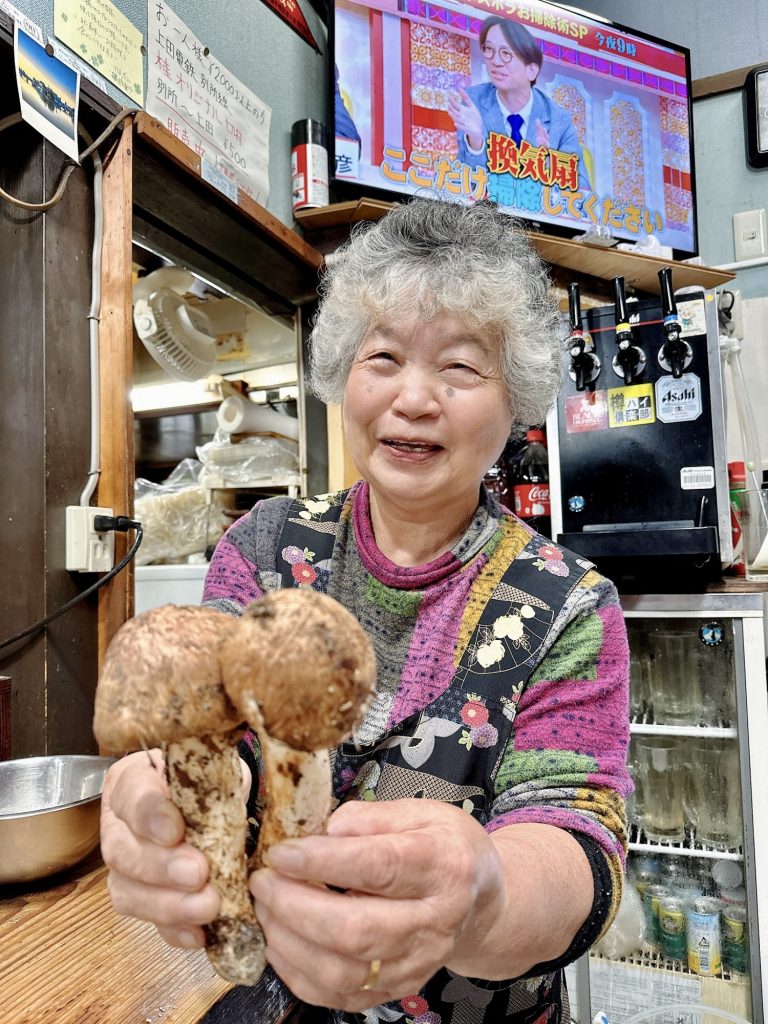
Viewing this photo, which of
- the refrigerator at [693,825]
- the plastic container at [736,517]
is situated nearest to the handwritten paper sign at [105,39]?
the refrigerator at [693,825]

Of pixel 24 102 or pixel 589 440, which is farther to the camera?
pixel 589 440

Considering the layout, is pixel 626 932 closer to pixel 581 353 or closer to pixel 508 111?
pixel 581 353

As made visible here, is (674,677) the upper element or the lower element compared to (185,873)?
lower

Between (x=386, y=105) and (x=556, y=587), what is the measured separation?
2200 mm

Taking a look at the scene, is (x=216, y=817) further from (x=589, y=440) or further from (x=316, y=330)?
(x=589, y=440)

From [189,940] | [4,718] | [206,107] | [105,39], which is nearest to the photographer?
[189,940]

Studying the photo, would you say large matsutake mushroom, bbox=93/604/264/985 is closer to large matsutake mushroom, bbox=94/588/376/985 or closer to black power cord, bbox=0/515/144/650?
large matsutake mushroom, bbox=94/588/376/985

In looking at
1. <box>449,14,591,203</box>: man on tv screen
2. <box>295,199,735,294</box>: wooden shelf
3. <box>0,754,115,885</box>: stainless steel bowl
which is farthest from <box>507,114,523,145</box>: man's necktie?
<box>0,754,115,885</box>: stainless steel bowl

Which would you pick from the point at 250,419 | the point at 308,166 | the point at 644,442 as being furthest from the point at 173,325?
the point at 644,442

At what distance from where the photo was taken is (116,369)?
4.75 ft

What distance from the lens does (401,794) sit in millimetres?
979

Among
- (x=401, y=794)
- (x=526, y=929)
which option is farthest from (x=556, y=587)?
(x=526, y=929)

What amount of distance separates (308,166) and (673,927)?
107 inches

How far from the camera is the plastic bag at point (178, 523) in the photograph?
259 cm
